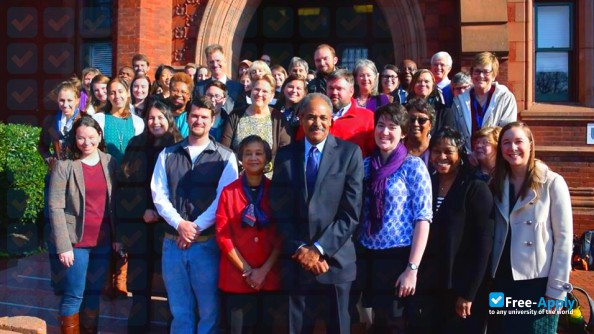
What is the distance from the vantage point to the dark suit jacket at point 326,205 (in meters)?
3.18

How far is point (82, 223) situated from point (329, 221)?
→ 165 cm

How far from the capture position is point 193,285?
3482 millimetres

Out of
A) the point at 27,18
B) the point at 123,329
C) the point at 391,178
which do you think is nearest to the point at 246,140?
the point at 391,178

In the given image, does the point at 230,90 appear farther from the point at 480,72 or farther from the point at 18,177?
the point at 18,177

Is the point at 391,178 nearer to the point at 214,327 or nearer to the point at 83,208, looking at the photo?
the point at 214,327

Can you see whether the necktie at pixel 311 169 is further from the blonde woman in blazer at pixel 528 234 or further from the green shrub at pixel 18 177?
the green shrub at pixel 18 177

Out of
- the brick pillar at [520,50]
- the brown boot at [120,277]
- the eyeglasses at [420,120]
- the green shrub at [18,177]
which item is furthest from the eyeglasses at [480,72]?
the green shrub at [18,177]

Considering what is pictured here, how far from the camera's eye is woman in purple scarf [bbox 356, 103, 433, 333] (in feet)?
10.5

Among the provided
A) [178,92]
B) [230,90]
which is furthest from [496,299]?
[230,90]

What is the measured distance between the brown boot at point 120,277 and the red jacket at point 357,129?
2.15 m

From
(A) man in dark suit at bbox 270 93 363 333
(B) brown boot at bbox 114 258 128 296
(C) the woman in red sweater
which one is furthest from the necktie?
(B) brown boot at bbox 114 258 128 296

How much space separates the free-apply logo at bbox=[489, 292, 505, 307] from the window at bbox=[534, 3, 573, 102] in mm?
5313

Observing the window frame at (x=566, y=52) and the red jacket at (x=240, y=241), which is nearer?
the red jacket at (x=240, y=241)

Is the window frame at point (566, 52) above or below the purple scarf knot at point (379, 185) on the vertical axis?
above
